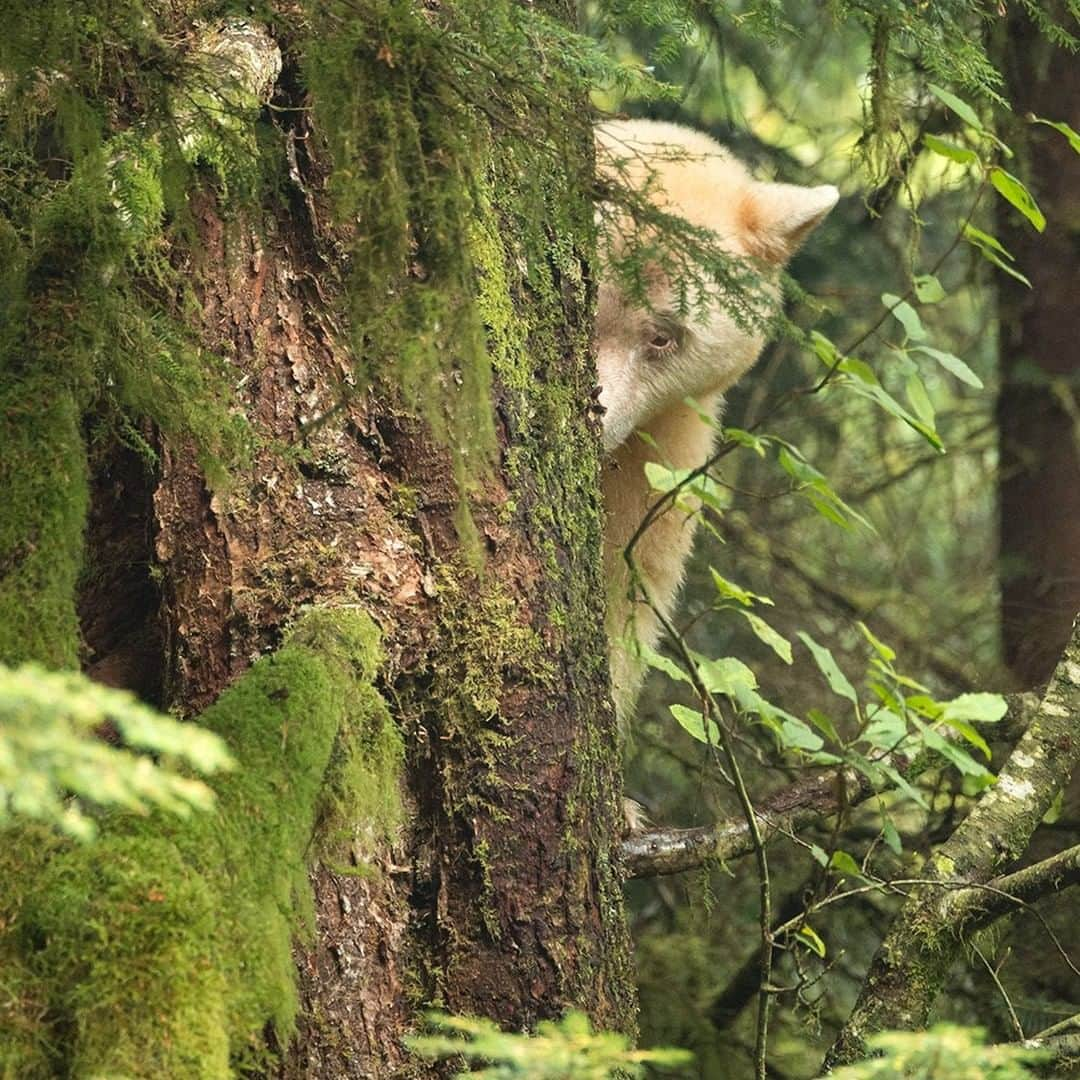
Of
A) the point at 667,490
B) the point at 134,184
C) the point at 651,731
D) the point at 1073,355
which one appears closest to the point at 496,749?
the point at 667,490

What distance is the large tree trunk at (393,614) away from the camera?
246cm

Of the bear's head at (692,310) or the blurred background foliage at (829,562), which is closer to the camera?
the bear's head at (692,310)

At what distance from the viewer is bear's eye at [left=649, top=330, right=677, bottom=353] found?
15.1 ft

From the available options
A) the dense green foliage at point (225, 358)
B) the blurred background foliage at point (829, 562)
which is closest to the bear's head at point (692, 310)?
the blurred background foliage at point (829, 562)

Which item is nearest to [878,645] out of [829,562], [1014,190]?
[1014,190]

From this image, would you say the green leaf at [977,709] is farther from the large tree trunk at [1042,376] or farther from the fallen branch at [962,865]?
the large tree trunk at [1042,376]

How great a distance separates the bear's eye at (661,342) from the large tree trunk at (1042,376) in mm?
1945

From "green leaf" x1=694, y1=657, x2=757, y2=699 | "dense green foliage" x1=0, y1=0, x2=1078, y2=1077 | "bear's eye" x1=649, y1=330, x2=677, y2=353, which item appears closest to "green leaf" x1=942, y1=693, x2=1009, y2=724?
"dense green foliage" x1=0, y1=0, x2=1078, y2=1077

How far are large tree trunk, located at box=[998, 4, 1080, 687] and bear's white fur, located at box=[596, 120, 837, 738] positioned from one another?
1472 mm

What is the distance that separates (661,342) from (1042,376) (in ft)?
7.12

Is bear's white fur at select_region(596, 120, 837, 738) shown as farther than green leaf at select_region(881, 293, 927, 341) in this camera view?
Yes

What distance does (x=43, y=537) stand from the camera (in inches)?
77.7

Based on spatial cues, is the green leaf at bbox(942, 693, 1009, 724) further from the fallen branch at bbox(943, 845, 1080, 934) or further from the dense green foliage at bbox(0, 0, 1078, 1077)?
the fallen branch at bbox(943, 845, 1080, 934)

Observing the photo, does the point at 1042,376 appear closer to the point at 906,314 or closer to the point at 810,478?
the point at 906,314
